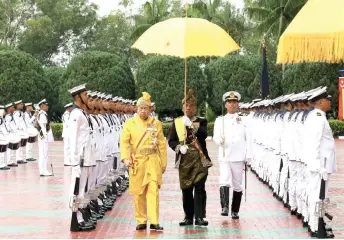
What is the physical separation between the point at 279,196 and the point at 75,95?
16.8ft

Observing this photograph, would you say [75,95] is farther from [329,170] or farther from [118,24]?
[118,24]

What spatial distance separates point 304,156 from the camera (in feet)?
37.6

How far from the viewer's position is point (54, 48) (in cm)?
7156

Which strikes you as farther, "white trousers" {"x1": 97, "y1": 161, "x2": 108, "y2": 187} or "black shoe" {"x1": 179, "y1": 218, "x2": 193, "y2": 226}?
"white trousers" {"x1": 97, "y1": 161, "x2": 108, "y2": 187}

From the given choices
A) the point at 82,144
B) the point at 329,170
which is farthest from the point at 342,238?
the point at 82,144

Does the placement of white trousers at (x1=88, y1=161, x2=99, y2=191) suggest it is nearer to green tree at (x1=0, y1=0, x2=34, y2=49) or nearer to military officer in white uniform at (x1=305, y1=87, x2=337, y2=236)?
military officer in white uniform at (x1=305, y1=87, x2=337, y2=236)

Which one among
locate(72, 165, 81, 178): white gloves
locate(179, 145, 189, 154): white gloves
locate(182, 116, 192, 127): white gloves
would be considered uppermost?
locate(182, 116, 192, 127): white gloves

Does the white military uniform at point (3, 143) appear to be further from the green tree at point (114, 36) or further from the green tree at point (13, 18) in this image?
the green tree at point (114, 36)

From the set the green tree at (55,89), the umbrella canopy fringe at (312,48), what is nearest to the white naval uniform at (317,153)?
the umbrella canopy fringe at (312,48)

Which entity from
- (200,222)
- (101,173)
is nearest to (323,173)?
(200,222)

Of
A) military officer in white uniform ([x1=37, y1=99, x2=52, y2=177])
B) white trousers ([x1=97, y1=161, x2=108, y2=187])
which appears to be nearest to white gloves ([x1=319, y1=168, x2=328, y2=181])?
white trousers ([x1=97, y1=161, x2=108, y2=187])

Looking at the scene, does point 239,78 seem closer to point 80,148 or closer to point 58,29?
point 58,29

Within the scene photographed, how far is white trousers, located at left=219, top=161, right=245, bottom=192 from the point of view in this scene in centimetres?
1256

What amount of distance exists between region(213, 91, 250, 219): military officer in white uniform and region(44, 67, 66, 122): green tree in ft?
125
